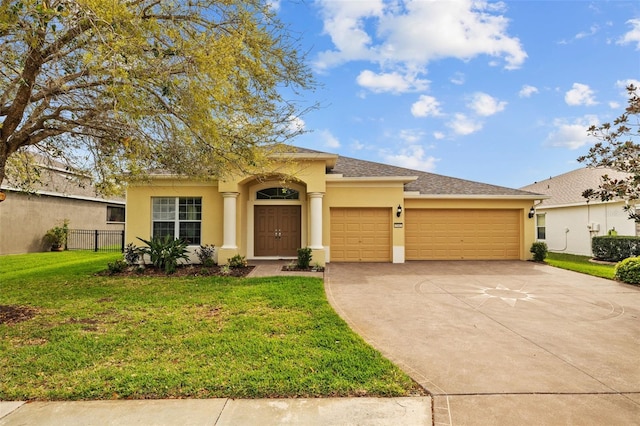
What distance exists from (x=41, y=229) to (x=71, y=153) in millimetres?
13346

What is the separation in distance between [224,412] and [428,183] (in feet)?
46.7

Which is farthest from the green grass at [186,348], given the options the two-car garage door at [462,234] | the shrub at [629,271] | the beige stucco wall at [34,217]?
the beige stucco wall at [34,217]

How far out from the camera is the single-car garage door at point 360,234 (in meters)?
13.7

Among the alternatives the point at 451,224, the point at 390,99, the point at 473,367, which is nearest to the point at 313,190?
the point at 390,99

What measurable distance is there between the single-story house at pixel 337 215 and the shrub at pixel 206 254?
35 centimetres

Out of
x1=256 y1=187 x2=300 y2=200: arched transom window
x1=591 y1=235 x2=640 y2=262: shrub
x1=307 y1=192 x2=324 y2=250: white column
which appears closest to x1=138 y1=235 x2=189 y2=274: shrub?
x1=256 y1=187 x2=300 y2=200: arched transom window

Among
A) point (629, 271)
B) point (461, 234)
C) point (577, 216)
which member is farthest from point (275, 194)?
point (577, 216)

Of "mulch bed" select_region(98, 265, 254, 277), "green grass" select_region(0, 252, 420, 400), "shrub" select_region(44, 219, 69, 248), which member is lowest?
"green grass" select_region(0, 252, 420, 400)

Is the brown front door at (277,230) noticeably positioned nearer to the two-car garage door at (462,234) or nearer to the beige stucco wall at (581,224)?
the two-car garage door at (462,234)

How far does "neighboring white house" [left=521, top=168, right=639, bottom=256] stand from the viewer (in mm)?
15844

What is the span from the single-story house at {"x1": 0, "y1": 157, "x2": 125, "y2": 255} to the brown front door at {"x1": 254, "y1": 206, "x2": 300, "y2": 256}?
25.2 feet

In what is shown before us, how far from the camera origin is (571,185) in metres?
19.9

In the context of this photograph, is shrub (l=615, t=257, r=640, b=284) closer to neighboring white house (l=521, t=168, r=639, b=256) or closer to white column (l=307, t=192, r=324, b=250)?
neighboring white house (l=521, t=168, r=639, b=256)

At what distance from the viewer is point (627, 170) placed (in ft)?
18.6
